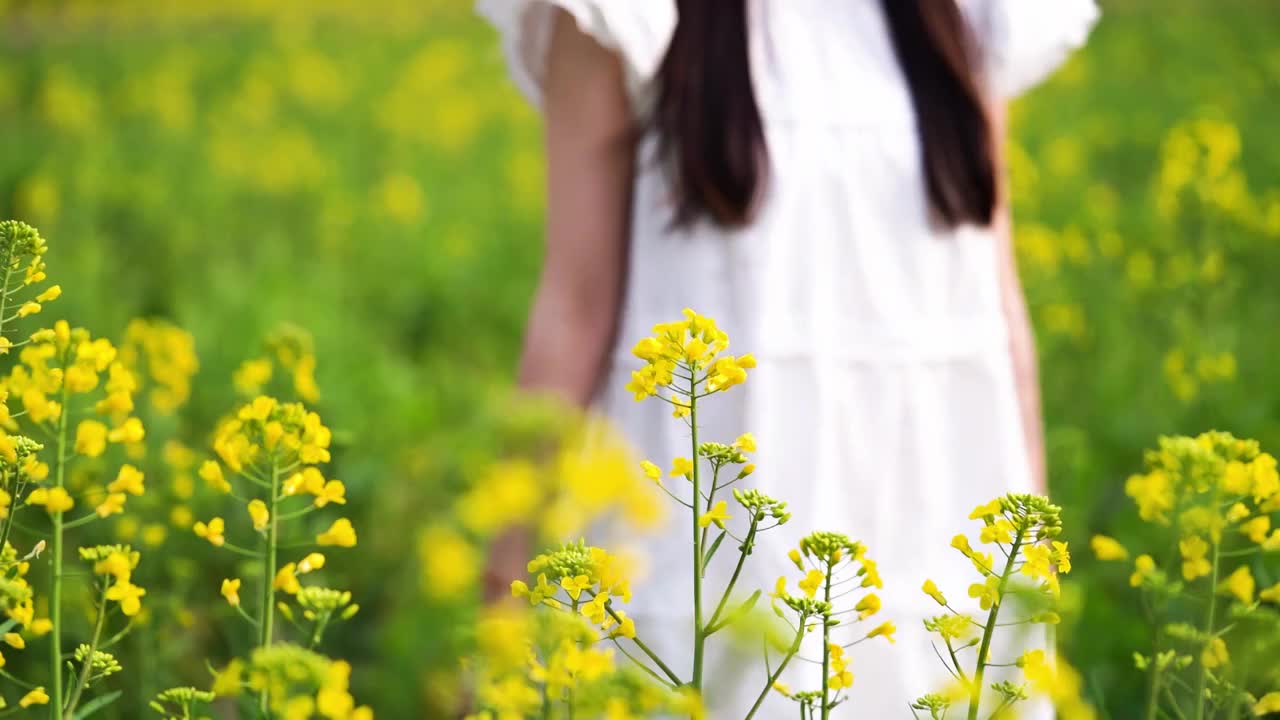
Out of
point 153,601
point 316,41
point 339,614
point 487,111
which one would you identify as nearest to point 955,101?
point 339,614

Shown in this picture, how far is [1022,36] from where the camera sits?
4.69 ft

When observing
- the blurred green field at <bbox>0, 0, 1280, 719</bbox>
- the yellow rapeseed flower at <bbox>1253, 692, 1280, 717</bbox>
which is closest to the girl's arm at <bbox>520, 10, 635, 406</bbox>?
the blurred green field at <bbox>0, 0, 1280, 719</bbox>

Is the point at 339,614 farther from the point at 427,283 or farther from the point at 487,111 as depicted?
A: the point at 487,111

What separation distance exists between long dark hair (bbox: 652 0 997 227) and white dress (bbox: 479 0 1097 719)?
0.08 ft

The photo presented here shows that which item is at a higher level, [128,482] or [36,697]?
[128,482]

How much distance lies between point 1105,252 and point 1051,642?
7.79ft

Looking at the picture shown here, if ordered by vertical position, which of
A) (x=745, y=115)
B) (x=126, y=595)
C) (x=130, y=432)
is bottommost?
(x=126, y=595)

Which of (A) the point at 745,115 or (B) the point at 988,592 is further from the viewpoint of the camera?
(A) the point at 745,115

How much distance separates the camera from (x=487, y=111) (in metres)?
7.69

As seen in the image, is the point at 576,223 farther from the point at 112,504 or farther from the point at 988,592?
the point at 988,592

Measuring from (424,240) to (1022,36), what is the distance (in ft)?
13.1

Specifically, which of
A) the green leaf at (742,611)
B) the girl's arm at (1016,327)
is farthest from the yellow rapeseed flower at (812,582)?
the girl's arm at (1016,327)

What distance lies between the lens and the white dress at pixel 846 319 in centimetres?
138

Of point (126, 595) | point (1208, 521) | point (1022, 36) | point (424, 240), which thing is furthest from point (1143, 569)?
point (424, 240)
